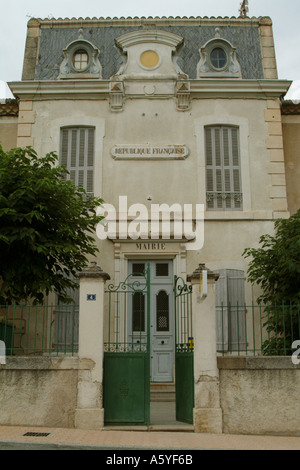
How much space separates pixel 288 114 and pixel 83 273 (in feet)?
26.9

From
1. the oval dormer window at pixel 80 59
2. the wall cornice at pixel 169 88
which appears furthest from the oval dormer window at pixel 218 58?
the oval dormer window at pixel 80 59

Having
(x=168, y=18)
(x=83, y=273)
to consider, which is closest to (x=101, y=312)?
(x=83, y=273)

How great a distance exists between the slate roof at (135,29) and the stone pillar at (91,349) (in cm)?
738

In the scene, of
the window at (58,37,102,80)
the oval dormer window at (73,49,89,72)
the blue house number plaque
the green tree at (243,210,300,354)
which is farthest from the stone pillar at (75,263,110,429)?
the oval dormer window at (73,49,89,72)

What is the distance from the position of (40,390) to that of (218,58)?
9.69m

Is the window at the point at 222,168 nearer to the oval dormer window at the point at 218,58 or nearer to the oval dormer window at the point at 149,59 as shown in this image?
the oval dormer window at the point at 218,58

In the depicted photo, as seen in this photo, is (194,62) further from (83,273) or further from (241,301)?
(83,273)

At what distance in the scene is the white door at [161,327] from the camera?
11.6 metres

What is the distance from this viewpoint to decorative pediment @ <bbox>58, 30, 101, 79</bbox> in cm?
1345

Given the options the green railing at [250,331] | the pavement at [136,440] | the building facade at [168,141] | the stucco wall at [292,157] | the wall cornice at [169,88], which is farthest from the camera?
the stucco wall at [292,157]

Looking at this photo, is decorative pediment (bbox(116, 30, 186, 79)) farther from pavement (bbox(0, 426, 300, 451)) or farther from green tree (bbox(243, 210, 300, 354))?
pavement (bbox(0, 426, 300, 451))

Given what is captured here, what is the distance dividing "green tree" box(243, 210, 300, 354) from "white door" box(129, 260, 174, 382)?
192 cm

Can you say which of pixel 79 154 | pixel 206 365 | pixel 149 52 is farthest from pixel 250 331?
pixel 149 52

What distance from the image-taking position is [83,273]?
8.04 m
